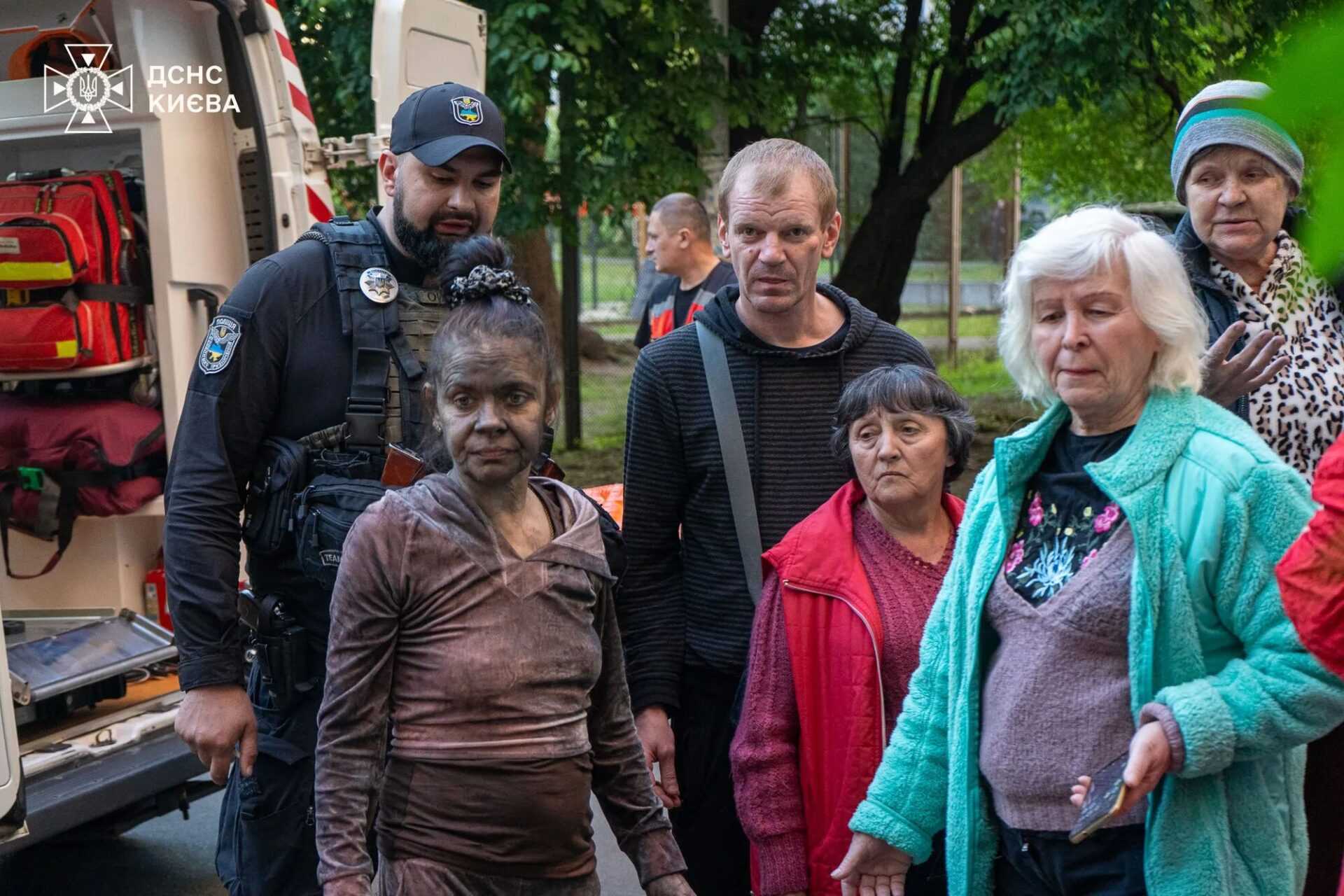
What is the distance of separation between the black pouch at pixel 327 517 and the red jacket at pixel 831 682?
790 millimetres

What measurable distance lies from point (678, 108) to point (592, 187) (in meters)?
0.76

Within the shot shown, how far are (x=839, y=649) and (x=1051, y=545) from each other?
601 millimetres

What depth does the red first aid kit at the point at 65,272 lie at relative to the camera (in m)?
4.75

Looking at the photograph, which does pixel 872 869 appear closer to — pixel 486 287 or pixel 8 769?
pixel 486 287

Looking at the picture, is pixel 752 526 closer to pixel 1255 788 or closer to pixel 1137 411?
pixel 1137 411

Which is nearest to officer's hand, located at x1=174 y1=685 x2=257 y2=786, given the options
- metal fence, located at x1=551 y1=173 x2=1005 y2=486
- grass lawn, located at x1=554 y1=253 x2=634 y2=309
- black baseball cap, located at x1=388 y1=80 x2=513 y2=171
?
black baseball cap, located at x1=388 y1=80 x2=513 y2=171

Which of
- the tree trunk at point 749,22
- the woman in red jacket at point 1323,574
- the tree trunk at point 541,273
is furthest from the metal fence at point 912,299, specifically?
the woman in red jacket at point 1323,574

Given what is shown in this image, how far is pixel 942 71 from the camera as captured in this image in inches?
479

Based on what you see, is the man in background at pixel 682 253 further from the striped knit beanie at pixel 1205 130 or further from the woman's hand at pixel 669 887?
the woman's hand at pixel 669 887

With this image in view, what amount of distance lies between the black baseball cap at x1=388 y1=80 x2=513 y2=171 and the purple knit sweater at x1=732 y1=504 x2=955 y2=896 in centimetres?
108

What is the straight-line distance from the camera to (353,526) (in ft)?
7.86

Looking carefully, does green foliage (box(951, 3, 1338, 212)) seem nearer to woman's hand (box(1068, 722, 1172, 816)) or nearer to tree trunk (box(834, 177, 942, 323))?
tree trunk (box(834, 177, 942, 323))

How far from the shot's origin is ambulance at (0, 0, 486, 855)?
4625mm

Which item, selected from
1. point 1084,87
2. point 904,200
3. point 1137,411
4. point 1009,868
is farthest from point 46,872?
point 904,200
